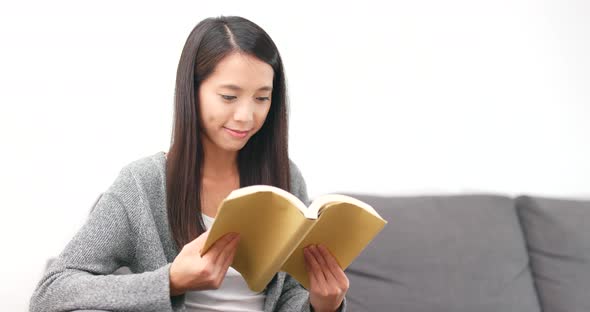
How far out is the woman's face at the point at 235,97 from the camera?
3.74 ft

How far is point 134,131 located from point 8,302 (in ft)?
1.82

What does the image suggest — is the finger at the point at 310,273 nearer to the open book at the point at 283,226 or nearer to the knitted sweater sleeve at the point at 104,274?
the open book at the point at 283,226

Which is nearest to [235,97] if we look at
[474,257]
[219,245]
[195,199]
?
[195,199]

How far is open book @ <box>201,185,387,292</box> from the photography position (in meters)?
0.85

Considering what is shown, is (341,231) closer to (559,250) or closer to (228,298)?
(228,298)

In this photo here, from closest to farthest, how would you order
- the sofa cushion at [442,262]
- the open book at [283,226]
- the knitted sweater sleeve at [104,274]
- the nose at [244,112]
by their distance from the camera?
the open book at [283,226], the knitted sweater sleeve at [104,274], the nose at [244,112], the sofa cushion at [442,262]

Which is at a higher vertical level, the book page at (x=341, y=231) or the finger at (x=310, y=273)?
the book page at (x=341, y=231)

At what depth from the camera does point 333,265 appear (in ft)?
3.39

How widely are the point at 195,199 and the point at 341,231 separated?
14.3 inches

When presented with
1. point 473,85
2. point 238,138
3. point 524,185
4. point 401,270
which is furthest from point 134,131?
point 524,185

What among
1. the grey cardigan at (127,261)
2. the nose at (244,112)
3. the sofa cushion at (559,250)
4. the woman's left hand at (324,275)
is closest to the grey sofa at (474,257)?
the sofa cushion at (559,250)

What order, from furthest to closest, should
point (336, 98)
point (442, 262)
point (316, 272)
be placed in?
point (336, 98) → point (442, 262) → point (316, 272)

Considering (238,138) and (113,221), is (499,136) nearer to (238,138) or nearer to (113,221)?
(238,138)

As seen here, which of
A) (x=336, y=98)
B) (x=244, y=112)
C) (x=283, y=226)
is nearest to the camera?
(x=283, y=226)
